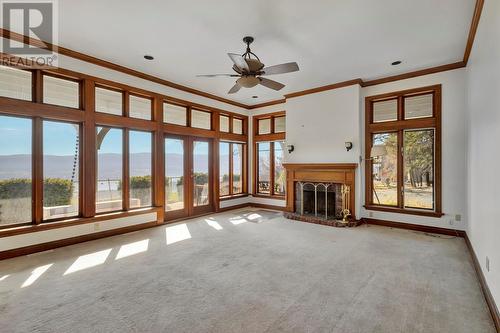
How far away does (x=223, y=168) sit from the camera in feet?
24.7

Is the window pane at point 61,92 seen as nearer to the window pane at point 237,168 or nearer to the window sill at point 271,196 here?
the window pane at point 237,168

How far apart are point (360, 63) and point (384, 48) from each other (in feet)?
2.06

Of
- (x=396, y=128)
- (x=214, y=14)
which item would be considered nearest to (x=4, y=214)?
(x=214, y=14)

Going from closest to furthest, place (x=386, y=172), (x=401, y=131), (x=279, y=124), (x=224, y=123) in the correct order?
(x=401, y=131) < (x=386, y=172) < (x=224, y=123) < (x=279, y=124)

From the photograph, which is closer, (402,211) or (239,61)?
(239,61)

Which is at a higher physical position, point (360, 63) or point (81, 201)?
point (360, 63)

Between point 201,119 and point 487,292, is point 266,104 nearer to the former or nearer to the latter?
point 201,119

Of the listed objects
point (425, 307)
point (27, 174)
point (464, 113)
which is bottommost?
point (425, 307)

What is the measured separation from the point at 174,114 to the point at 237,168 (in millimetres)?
2754

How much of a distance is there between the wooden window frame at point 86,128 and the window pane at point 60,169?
3.5 inches

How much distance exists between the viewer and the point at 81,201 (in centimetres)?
459

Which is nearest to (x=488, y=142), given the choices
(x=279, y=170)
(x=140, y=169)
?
(x=279, y=170)

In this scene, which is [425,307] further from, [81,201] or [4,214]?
[4,214]

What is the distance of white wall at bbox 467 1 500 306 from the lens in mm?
2303
